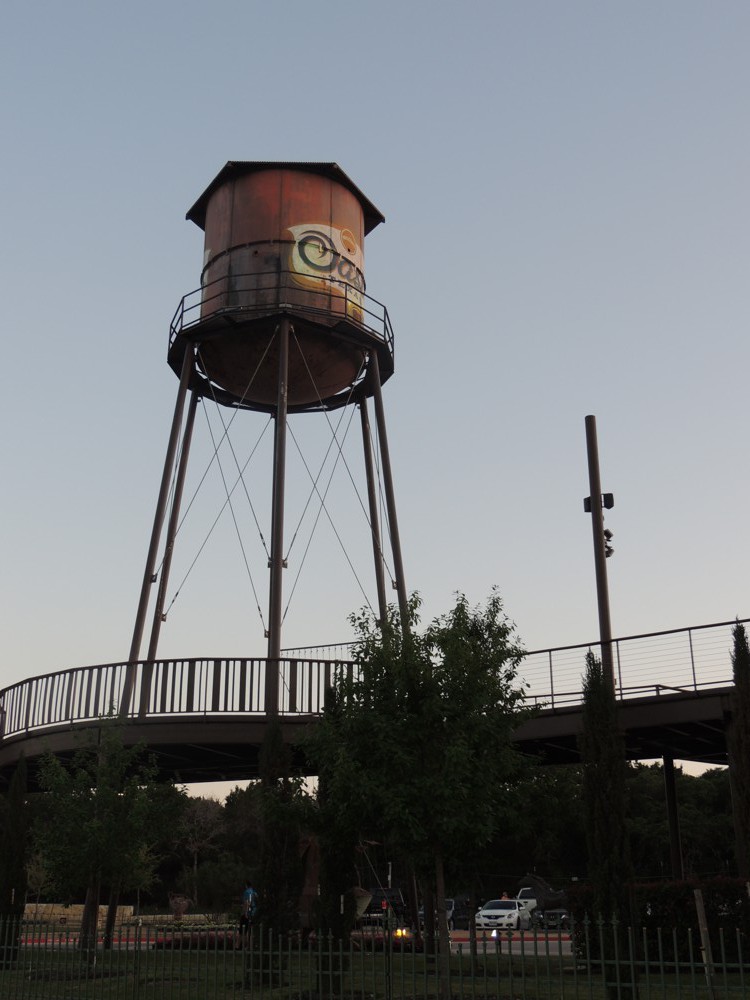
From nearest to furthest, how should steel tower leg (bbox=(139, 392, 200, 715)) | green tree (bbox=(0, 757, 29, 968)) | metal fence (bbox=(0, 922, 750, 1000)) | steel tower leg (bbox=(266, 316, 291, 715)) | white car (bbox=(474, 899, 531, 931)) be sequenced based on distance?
metal fence (bbox=(0, 922, 750, 1000)) < steel tower leg (bbox=(266, 316, 291, 715)) < green tree (bbox=(0, 757, 29, 968)) < steel tower leg (bbox=(139, 392, 200, 715)) < white car (bbox=(474, 899, 531, 931))

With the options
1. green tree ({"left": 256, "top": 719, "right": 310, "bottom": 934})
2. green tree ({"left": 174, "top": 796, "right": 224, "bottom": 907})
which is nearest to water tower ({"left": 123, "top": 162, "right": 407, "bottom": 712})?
green tree ({"left": 256, "top": 719, "right": 310, "bottom": 934})

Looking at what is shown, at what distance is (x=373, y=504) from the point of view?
29.7 meters

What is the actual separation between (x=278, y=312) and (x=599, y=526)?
9.04 m

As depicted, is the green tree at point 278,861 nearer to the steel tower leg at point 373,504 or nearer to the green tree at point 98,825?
the green tree at point 98,825

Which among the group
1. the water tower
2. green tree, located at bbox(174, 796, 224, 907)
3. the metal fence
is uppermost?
the water tower

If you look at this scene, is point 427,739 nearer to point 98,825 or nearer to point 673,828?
point 98,825

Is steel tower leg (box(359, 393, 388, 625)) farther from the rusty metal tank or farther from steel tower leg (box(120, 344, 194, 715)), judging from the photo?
steel tower leg (box(120, 344, 194, 715))

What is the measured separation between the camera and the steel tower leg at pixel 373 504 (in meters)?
29.3

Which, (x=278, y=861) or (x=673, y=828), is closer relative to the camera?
(x=278, y=861)

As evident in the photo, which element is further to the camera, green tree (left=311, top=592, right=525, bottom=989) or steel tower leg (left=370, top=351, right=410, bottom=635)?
steel tower leg (left=370, top=351, right=410, bottom=635)

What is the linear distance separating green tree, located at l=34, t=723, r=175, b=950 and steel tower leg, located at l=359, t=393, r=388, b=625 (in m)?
9.05

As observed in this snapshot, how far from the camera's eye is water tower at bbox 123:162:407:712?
1051 inches

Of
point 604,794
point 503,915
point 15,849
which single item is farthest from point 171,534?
point 503,915

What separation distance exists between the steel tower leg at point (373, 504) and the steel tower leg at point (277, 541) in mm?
3847
